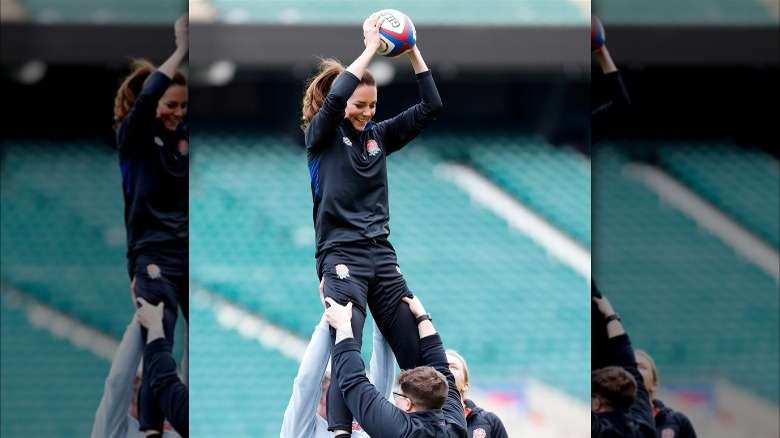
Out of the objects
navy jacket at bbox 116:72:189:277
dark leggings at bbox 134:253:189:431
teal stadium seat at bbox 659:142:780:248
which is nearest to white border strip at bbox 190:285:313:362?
dark leggings at bbox 134:253:189:431

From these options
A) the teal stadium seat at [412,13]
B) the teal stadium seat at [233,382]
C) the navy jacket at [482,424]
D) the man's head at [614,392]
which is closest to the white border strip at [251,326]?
the teal stadium seat at [233,382]

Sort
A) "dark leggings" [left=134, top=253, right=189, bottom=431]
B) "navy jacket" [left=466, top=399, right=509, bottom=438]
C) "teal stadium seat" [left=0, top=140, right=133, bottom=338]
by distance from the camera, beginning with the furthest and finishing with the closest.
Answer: "navy jacket" [left=466, top=399, right=509, bottom=438] → "dark leggings" [left=134, top=253, right=189, bottom=431] → "teal stadium seat" [left=0, top=140, right=133, bottom=338]

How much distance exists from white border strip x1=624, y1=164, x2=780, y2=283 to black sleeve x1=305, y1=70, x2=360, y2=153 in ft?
3.61

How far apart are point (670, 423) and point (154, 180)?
235 centimetres

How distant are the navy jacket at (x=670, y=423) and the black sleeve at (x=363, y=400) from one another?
3.32ft

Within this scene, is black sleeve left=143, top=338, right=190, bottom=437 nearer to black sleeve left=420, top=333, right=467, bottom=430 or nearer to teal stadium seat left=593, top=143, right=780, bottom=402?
black sleeve left=420, top=333, right=467, bottom=430

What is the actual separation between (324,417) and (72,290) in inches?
62.2

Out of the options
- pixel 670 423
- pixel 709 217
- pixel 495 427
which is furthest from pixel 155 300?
pixel 709 217

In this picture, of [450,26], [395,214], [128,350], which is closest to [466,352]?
[395,214]

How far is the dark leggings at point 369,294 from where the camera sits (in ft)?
14.4

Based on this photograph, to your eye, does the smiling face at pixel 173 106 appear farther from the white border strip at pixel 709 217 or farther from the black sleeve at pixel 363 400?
the white border strip at pixel 709 217

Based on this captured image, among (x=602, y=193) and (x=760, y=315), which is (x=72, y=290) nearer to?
(x=602, y=193)

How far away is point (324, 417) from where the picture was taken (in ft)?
16.9

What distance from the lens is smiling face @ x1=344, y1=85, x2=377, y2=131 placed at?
14.8 feet
